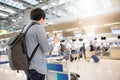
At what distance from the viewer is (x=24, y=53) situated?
4.94 feet

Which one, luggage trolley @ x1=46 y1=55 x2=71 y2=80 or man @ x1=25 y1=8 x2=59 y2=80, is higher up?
man @ x1=25 y1=8 x2=59 y2=80

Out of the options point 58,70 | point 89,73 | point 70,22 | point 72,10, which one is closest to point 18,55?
point 58,70

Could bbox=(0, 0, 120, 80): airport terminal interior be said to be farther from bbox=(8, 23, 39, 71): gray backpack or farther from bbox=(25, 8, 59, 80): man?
bbox=(8, 23, 39, 71): gray backpack

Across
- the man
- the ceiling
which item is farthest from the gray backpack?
the ceiling

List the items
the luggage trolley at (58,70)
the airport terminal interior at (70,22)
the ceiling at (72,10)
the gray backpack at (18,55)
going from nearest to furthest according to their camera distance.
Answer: the gray backpack at (18,55) → the luggage trolley at (58,70) → the airport terminal interior at (70,22) → the ceiling at (72,10)

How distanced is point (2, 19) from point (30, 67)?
11.8m

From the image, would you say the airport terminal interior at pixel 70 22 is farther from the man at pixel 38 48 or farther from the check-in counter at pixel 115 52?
the man at pixel 38 48

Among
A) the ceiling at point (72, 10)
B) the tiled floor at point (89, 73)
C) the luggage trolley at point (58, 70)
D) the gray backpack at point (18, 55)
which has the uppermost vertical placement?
the ceiling at point (72, 10)

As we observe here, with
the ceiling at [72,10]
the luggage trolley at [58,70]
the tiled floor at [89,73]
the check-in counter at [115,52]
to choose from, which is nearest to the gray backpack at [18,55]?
the luggage trolley at [58,70]

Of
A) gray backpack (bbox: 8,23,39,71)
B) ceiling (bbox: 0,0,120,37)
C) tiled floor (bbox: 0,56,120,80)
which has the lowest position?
tiled floor (bbox: 0,56,120,80)

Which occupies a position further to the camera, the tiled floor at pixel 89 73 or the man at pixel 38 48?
the tiled floor at pixel 89 73

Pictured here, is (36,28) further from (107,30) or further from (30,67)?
(107,30)

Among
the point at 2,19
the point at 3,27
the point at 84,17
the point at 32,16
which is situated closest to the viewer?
the point at 32,16

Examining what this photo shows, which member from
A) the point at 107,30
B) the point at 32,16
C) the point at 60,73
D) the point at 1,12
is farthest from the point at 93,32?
the point at 32,16
